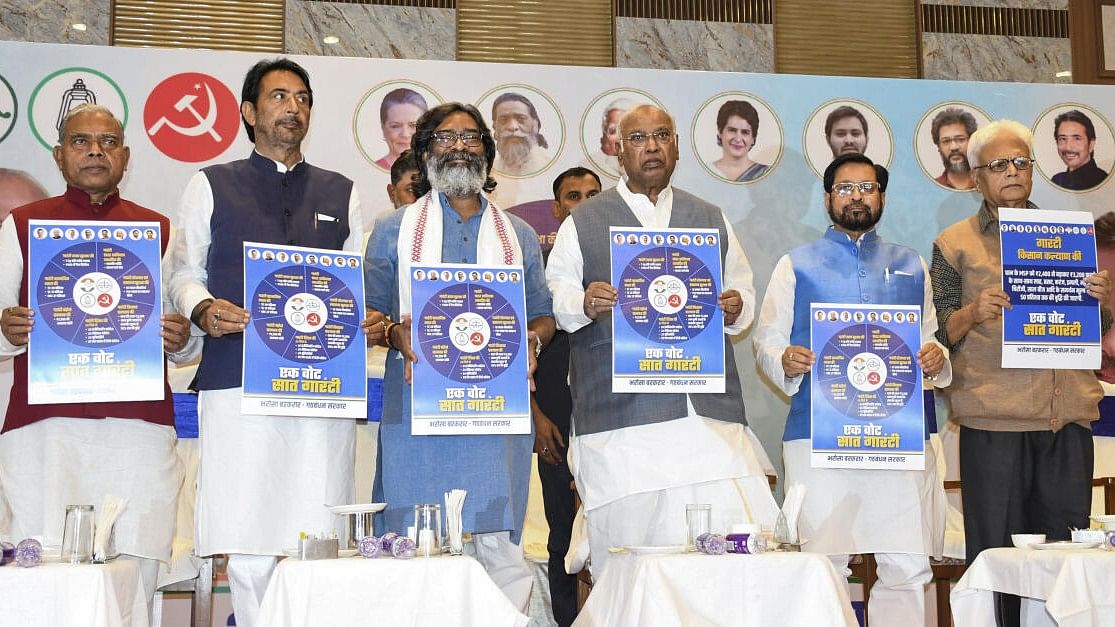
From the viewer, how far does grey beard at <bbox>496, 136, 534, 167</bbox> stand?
250 inches

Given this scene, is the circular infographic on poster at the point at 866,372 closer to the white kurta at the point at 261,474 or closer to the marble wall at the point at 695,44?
the white kurta at the point at 261,474

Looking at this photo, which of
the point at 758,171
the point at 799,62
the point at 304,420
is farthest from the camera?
the point at 799,62

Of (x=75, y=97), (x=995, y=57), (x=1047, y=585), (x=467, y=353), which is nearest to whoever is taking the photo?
(x=1047, y=585)

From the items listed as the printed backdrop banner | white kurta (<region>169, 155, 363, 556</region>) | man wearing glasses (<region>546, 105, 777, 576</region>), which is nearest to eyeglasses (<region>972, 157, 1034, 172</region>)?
man wearing glasses (<region>546, 105, 777, 576</region>)

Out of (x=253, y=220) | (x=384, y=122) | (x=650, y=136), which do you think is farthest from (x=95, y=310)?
(x=384, y=122)

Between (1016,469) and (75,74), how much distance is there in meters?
4.63

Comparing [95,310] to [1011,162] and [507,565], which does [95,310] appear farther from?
[1011,162]

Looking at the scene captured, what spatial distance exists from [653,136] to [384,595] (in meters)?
1.99

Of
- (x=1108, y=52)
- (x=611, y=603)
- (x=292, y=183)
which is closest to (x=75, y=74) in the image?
(x=292, y=183)

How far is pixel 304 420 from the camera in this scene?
3920 millimetres

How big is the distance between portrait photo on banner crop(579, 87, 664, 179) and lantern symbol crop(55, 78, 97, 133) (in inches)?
Result: 96.8

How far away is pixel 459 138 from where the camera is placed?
168 inches

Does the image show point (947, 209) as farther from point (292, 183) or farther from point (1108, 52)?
point (292, 183)

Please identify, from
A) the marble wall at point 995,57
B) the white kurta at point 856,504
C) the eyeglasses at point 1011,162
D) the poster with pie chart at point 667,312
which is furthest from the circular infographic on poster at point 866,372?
the marble wall at point 995,57
